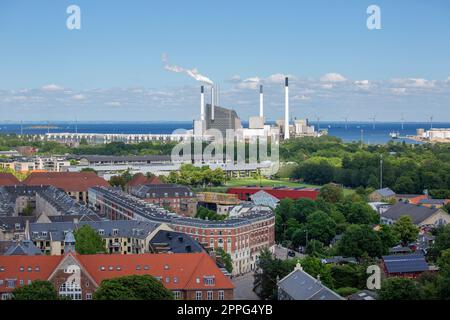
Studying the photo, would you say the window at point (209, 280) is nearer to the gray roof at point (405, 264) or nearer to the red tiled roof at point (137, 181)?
the gray roof at point (405, 264)

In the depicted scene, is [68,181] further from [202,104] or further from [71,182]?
[202,104]

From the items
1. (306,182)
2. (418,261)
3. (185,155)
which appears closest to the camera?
(418,261)

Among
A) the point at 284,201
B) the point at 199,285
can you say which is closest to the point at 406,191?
the point at 284,201

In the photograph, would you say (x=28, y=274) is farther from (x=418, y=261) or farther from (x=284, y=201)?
(x=284, y=201)

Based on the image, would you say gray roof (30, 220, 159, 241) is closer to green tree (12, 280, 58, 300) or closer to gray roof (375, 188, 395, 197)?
green tree (12, 280, 58, 300)

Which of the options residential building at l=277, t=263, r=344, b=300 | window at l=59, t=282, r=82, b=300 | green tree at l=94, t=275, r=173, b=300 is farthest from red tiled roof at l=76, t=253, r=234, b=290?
green tree at l=94, t=275, r=173, b=300

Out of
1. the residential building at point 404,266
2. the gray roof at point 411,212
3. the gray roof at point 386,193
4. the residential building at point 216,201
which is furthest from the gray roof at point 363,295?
the gray roof at point 386,193
